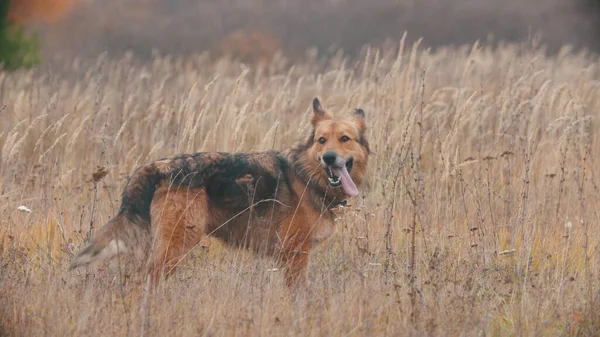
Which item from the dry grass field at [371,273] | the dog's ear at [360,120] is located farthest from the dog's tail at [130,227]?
the dog's ear at [360,120]

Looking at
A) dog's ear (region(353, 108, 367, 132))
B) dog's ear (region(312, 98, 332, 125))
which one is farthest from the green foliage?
dog's ear (region(353, 108, 367, 132))

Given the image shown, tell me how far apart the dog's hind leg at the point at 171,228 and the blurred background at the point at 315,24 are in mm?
20624

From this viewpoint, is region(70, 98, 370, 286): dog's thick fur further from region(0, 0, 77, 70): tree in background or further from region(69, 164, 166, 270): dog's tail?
region(0, 0, 77, 70): tree in background

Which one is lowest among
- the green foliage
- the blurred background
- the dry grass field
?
the dry grass field

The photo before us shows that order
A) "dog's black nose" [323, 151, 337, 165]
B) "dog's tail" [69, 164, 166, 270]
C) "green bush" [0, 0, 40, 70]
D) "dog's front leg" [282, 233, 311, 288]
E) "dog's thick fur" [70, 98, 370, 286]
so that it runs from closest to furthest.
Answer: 1. "dog's tail" [69, 164, 166, 270]
2. "dog's thick fur" [70, 98, 370, 286]
3. "dog's front leg" [282, 233, 311, 288]
4. "dog's black nose" [323, 151, 337, 165]
5. "green bush" [0, 0, 40, 70]

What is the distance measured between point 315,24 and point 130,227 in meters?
26.4

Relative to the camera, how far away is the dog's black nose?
5355 mm

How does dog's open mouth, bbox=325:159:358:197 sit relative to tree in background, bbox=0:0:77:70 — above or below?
below

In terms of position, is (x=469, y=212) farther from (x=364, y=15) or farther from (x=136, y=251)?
(x=364, y=15)

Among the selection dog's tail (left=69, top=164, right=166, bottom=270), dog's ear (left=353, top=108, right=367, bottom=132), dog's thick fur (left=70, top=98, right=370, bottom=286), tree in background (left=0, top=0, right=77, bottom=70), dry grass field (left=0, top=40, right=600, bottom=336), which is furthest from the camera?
tree in background (left=0, top=0, right=77, bottom=70)

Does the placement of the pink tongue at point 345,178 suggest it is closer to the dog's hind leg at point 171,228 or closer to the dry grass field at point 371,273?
the dry grass field at point 371,273

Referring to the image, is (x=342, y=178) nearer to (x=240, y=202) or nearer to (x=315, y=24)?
(x=240, y=202)

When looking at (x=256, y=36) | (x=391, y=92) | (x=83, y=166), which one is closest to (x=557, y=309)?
(x=391, y=92)

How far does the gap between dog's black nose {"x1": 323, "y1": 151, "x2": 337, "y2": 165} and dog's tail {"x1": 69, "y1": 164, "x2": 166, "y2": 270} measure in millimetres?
1149
